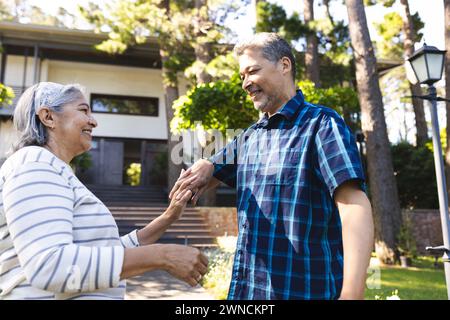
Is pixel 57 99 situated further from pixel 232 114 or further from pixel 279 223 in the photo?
pixel 232 114

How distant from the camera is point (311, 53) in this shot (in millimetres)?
12727

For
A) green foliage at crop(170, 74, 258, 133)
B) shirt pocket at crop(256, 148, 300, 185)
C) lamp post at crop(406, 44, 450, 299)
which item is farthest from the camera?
green foliage at crop(170, 74, 258, 133)

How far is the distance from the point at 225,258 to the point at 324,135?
627 centimetres

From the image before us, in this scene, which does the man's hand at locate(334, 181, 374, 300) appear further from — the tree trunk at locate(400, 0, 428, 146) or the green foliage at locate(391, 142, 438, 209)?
the green foliage at locate(391, 142, 438, 209)

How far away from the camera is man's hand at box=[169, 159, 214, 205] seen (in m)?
1.74

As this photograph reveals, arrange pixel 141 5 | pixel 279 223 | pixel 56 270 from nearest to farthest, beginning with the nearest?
pixel 56 270
pixel 279 223
pixel 141 5

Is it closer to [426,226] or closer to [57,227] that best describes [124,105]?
[426,226]

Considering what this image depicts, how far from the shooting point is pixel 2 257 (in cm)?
132

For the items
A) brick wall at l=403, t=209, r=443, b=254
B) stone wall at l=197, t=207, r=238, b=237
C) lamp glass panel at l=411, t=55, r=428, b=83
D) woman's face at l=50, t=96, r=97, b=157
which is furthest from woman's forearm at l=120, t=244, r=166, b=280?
brick wall at l=403, t=209, r=443, b=254

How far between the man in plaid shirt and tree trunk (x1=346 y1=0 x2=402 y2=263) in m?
8.51

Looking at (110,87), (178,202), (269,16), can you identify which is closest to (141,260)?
(178,202)

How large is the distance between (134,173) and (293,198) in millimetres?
17010

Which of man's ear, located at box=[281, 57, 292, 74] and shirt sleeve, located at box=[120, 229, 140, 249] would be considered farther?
shirt sleeve, located at box=[120, 229, 140, 249]

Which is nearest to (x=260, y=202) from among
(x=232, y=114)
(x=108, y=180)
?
(x=232, y=114)
